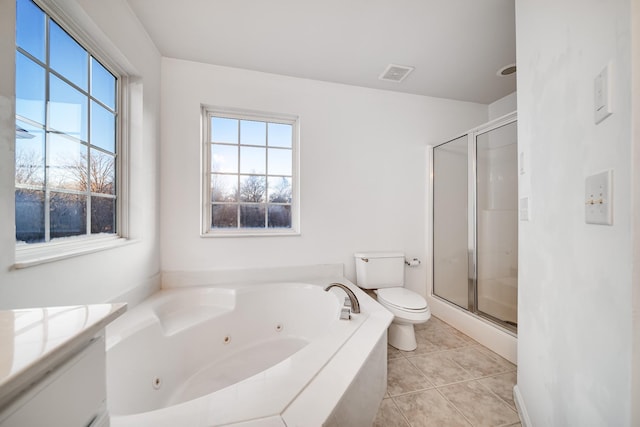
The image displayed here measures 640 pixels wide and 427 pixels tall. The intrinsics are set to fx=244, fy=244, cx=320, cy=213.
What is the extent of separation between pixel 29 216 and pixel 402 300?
2.14 meters

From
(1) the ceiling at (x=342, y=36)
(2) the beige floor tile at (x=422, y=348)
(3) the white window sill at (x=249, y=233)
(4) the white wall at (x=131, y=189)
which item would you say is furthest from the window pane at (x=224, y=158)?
(2) the beige floor tile at (x=422, y=348)

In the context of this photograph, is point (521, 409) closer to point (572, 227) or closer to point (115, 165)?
point (572, 227)

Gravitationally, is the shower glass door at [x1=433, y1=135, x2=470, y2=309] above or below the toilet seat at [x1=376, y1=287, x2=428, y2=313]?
above

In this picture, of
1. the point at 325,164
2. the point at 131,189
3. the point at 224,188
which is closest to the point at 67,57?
the point at 131,189

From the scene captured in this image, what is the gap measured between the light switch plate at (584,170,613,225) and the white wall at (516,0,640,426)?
0.02 metres

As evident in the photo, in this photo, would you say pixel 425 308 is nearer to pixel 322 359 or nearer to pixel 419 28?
pixel 322 359

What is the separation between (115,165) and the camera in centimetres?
160

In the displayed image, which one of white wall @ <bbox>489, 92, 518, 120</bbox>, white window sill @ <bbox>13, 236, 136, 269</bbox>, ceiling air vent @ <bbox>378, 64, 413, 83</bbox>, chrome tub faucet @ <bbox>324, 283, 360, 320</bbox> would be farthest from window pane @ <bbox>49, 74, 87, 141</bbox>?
white wall @ <bbox>489, 92, 518, 120</bbox>

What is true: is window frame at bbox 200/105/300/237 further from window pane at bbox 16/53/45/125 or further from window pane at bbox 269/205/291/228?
window pane at bbox 16/53/45/125

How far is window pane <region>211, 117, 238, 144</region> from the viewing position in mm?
2199

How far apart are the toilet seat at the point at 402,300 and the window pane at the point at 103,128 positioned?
2.18 m

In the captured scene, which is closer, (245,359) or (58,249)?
(58,249)

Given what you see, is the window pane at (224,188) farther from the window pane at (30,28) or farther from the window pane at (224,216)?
the window pane at (30,28)

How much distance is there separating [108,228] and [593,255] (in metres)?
2.27
